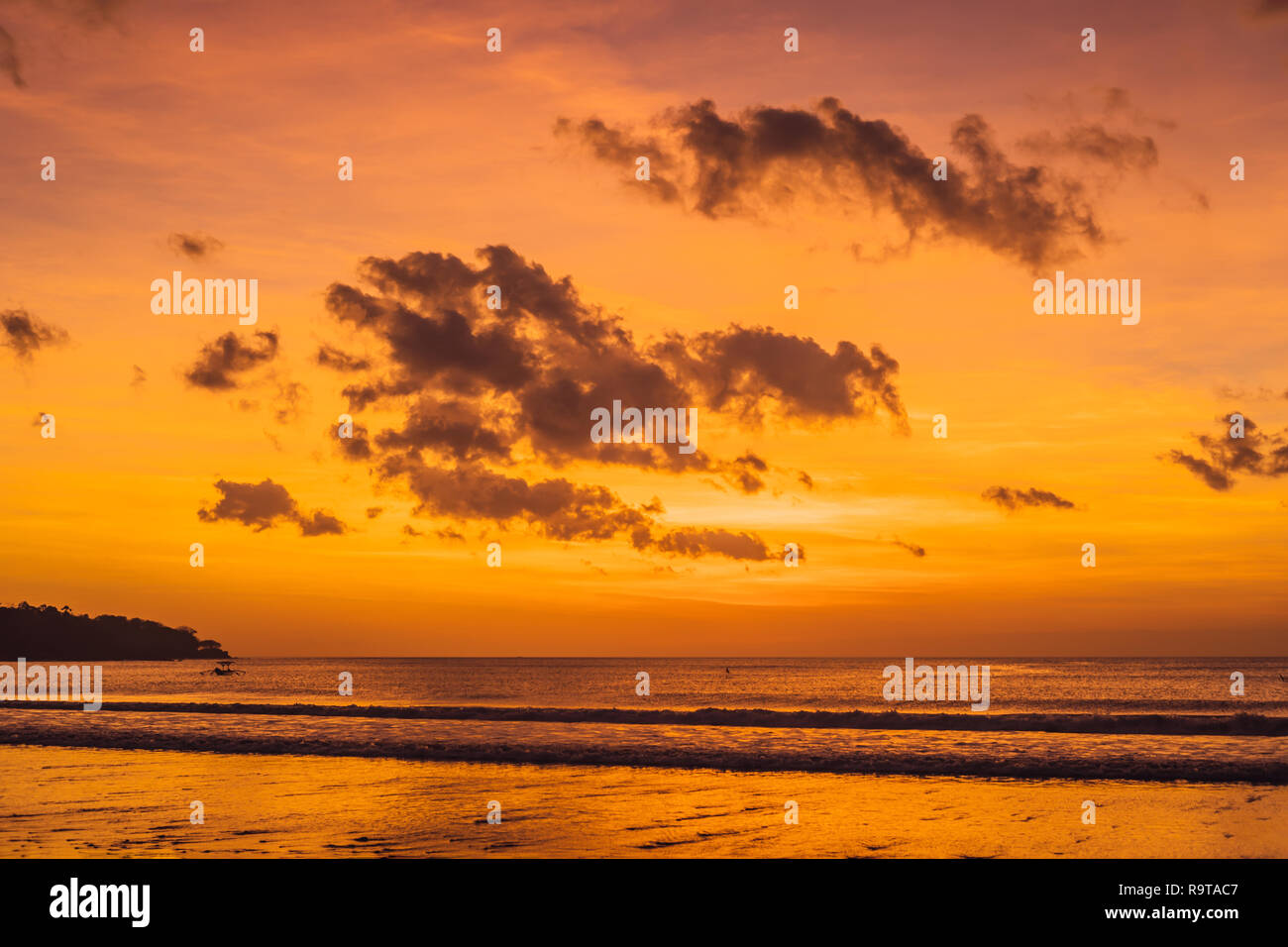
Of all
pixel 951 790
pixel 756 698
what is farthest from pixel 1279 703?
pixel 951 790

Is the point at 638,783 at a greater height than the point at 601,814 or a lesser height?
lesser

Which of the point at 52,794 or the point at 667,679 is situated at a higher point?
the point at 52,794

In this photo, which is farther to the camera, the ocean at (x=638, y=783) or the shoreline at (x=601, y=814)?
the ocean at (x=638, y=783)

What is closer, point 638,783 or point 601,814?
point 601,814

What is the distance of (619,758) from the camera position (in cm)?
2970

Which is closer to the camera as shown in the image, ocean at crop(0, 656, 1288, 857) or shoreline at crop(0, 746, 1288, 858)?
shoreline at crop(0, 746, 1288, 858)

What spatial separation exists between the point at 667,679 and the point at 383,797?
126 m

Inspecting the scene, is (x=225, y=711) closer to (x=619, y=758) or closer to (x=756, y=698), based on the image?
(x=619, y=758)
